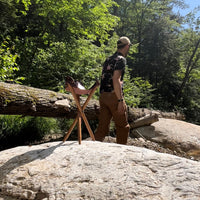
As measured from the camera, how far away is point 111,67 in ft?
12.6

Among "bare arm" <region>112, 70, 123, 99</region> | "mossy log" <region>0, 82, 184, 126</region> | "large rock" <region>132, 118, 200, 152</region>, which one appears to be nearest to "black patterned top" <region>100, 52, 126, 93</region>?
"bare arm" <region>112, 70, 123, 99</region>

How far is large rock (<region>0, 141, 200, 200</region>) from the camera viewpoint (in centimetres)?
196

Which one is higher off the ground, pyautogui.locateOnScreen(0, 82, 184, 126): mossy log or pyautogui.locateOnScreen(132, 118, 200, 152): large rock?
pyautogui.locateOnScreen(0, 82, 184, 126): mossy log

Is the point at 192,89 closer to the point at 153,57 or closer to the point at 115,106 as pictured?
the point at 153,57

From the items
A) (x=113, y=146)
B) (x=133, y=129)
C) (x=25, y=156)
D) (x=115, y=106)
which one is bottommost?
(x=133, y=129)

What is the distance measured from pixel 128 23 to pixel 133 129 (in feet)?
54.3

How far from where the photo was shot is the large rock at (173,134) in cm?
762

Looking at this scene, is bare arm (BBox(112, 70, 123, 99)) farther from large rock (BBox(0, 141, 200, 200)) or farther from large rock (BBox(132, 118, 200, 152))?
large rock (BBox(132, 118, 200, 152))

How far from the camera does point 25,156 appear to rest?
279 cm

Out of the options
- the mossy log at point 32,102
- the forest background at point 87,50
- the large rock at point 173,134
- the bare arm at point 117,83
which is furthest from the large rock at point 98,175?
the large rock at point 173,134

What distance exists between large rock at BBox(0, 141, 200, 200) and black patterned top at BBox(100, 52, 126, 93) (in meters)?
1.36

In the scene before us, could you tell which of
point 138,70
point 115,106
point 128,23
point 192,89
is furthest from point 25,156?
point 128,23

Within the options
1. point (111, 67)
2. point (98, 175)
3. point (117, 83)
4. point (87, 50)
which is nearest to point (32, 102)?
point (111, 67)

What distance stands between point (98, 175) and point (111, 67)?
2106 mm
